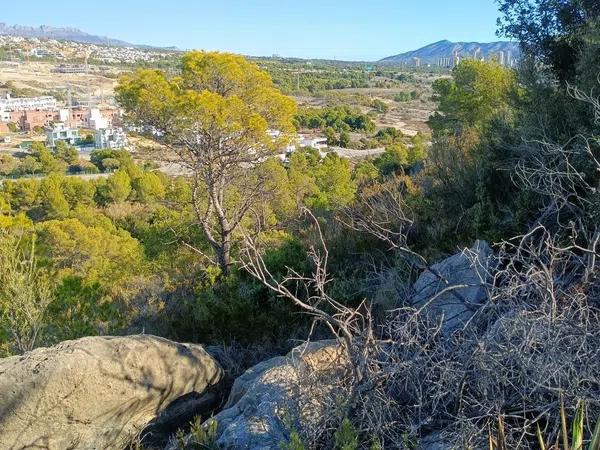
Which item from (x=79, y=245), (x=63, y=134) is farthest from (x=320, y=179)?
(x=63, y=134)

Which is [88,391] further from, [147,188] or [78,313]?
[147,188]

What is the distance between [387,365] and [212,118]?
6.46 metres

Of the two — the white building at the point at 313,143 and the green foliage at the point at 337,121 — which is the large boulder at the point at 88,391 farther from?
the green foliage at the point at 337,121

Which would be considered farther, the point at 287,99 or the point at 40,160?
the point at 40,160

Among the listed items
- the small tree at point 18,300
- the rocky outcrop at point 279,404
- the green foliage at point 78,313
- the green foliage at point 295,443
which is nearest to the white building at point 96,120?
the green foliage at point 78,313

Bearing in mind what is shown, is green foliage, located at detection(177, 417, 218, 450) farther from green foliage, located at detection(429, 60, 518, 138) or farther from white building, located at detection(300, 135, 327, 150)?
white building, located at detection(300, 135, 327, 150)

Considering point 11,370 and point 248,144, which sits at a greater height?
point 248,144

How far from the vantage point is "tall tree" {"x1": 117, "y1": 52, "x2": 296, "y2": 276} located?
28.4ft

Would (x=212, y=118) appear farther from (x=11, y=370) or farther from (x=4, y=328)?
(x=11, y=370)

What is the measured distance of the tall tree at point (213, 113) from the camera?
28.4 feet

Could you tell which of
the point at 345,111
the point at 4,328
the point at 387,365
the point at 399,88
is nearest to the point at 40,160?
the point at 345,111

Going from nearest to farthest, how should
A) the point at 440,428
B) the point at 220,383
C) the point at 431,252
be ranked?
1. the point at 440,428
2. the point at 220,383
3. the point at 431,252

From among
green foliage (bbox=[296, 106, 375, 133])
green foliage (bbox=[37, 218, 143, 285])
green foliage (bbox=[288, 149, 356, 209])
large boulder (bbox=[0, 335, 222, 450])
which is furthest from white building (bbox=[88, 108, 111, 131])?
large boulder (bbox=[0, 335, 222, 450])

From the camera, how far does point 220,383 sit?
4215 mm
